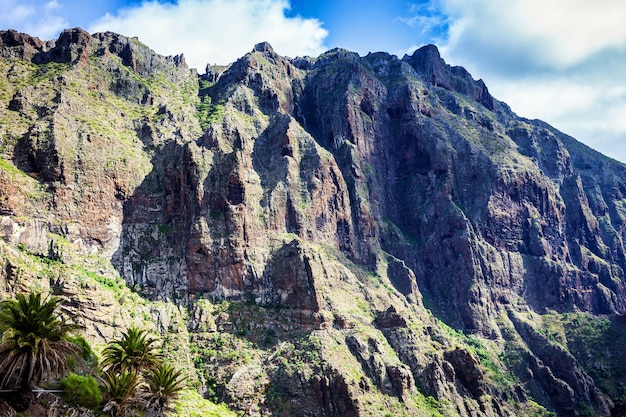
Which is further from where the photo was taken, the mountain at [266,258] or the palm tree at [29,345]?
the mountain at [266,258]

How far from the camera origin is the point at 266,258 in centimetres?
13412

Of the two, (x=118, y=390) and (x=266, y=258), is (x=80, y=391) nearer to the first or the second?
(x=118, y=390)

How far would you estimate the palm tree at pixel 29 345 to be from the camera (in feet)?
152

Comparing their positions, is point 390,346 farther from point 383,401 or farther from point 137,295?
point 137,295

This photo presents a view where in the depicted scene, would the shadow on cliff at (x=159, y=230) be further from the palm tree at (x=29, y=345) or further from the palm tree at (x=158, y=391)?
the palm tree at (x=29, y=345)

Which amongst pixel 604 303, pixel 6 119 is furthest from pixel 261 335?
pixel 604 303

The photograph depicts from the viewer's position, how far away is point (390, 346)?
12775 centimetres

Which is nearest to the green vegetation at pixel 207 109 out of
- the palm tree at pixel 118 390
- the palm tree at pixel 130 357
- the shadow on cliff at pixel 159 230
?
the shadow on cliff at pixel 159 230

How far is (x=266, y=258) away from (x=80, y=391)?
81.6 metres

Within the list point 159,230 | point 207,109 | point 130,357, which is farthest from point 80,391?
point 207,109

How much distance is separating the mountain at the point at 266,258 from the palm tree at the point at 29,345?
158 ft

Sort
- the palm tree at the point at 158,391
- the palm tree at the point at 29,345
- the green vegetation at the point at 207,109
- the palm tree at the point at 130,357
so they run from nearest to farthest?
the palm tree at the point at 29,345, the palm tree at the point at 130,357, the palm tree at the point at 158,391, the green vegetation at the point at 207,109

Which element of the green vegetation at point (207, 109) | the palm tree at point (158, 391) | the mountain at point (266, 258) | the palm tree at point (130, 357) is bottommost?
the palm tree at point (158, 391)

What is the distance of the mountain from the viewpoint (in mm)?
110062
